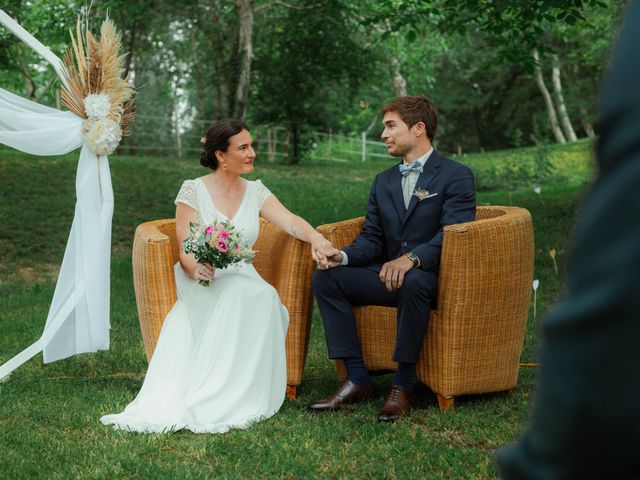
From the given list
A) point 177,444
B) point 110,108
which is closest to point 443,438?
point 177,444

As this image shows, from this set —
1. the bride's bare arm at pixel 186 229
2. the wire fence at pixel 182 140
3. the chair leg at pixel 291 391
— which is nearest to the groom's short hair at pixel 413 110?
the bride's bare arm at pixel 186 229

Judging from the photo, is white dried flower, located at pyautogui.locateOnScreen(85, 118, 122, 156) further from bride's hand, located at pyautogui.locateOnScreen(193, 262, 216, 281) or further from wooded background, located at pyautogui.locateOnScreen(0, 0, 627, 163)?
wooded background, located at pyautogui.locateOnScreen(0, 0, 627, 163)

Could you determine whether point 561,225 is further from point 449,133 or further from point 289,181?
point 449,133

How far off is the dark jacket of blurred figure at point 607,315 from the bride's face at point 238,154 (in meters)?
4.61

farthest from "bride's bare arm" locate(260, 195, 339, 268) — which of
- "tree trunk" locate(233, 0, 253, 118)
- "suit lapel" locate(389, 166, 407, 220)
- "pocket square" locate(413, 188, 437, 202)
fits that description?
"tree trunk" locate(233, 0, 253, 118)

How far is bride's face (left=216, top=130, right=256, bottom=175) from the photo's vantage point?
5059 mm

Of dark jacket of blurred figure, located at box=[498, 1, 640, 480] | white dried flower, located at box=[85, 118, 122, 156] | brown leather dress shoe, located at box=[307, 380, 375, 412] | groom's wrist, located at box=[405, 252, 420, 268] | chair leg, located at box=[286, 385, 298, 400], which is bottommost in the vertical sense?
chair leg, located at box=[286, 385, 298, 400]

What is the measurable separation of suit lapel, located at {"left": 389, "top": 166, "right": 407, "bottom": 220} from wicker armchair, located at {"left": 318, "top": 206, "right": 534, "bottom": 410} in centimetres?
51

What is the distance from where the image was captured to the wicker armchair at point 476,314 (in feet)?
15.2

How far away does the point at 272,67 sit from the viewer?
826 inches

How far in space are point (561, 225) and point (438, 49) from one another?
46.2 feet

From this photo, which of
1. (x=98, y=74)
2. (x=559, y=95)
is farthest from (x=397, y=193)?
(x=559, y=95)

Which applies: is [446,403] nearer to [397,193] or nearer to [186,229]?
[397,193]

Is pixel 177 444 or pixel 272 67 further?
pixel 272 67
